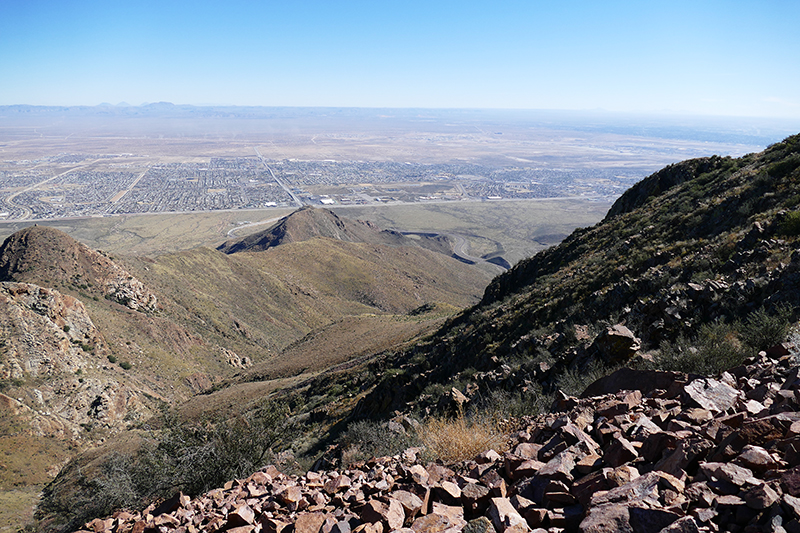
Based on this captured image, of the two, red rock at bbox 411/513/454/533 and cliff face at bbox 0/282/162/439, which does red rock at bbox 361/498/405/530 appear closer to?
red rock at bbox 411/513/454/533

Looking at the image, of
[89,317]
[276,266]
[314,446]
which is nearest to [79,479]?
[314,446]

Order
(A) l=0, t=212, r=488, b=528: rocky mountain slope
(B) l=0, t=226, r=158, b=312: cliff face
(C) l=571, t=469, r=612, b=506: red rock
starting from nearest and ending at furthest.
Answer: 1. (C) l=571, t=469, r=612, b=506: red rock
2. (A) l=0, t=212, r=488, b=528: rocky mountain slope
3. (B) l=0, t=226, r=158, b=312: cliff face

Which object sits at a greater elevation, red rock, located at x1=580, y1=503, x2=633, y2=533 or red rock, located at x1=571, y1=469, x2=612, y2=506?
red rock, located at x1=580, y1=503, x2=633, y2=533

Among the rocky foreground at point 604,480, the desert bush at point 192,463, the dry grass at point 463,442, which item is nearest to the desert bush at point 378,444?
the dry grass at point 463,442

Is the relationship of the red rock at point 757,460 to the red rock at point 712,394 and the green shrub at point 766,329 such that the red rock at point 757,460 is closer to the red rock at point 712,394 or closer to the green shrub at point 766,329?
the red rock at point 712,394

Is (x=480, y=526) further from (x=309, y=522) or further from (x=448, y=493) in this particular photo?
(x=309, y=522)

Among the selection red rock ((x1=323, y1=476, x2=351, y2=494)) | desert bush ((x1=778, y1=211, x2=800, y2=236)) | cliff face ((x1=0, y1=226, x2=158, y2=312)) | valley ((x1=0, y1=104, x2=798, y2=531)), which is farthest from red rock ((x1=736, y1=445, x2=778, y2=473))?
cliff face ((x1=0, y1=226, x2=158, y2=312))

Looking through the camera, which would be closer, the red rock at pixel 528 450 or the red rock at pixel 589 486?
the red rock at pixel 589 486

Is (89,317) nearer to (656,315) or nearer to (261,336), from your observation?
(261,336)
